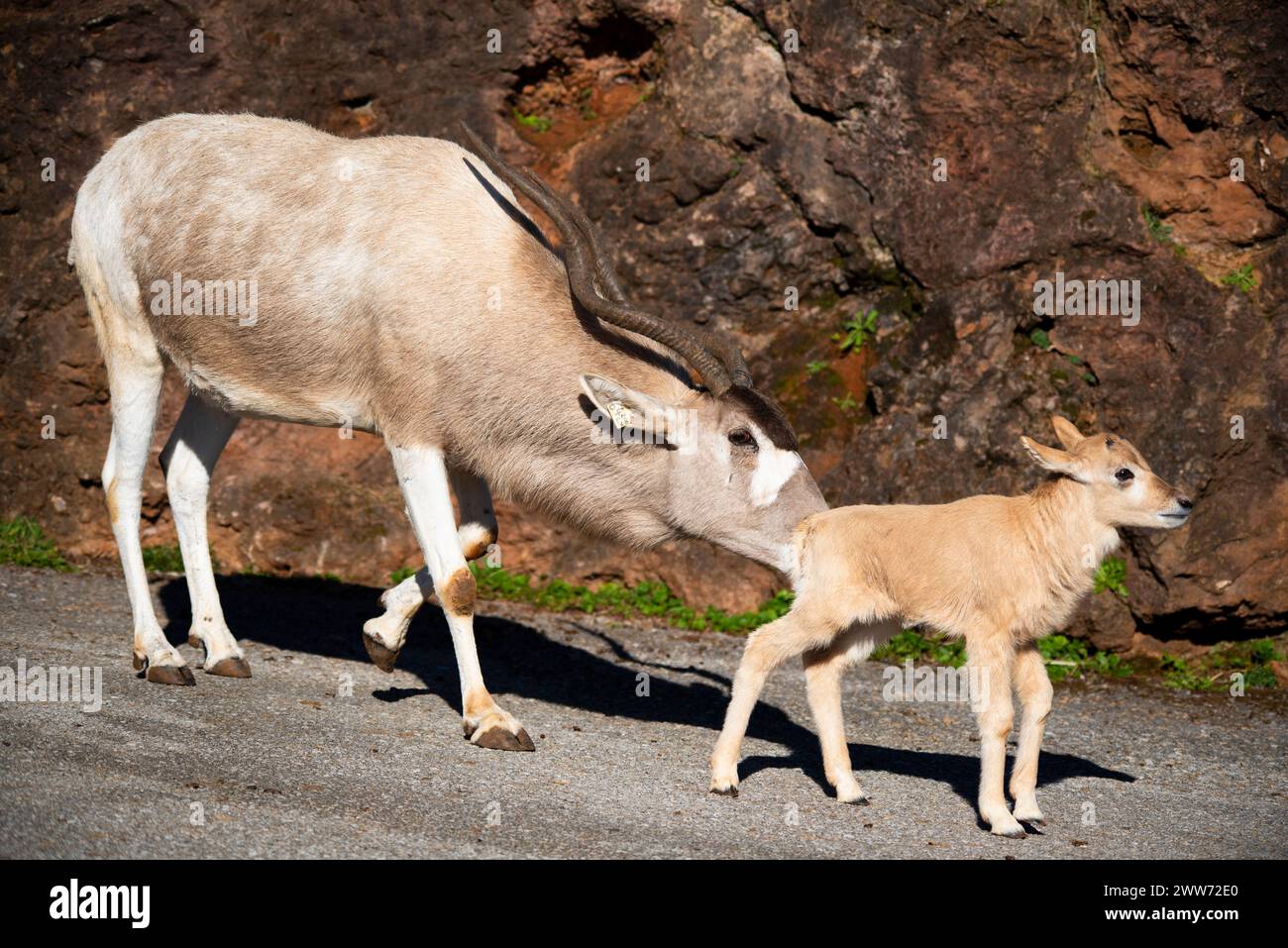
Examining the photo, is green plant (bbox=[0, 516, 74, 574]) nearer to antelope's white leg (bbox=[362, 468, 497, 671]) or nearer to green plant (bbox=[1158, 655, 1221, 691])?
antelope's white leg (bbox=[362, 468, 497, 671])

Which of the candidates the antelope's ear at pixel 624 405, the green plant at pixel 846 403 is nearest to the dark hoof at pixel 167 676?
the antelope's ear at pixel 624 405

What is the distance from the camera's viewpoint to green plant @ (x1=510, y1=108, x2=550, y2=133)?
1243 centimetres

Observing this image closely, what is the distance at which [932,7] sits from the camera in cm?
1138

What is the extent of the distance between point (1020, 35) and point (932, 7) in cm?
71

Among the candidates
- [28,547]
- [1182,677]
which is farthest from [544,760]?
[28,547]

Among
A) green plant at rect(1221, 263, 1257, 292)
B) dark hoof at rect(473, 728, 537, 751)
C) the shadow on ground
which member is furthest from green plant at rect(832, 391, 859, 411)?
dark hoof at rect(473, 728, 537, 751)

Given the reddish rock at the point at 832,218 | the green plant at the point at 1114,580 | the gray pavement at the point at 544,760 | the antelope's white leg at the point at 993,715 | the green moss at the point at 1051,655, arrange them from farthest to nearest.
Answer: the reddish rock at the point at 832,218 → the green plant at the point at 1114,580 → the green moss at the point at 1051,655 → the antelope's white leg at the point at 993,715 → the gray pavement at the point at 544,760

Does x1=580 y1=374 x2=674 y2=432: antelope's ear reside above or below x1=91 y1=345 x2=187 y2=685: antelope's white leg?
above

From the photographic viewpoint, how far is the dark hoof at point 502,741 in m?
7.48

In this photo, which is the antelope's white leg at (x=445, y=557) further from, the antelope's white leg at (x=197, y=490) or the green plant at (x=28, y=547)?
the green plant at (x=28, y=547)

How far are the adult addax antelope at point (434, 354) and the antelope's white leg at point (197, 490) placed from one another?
0.43 ft

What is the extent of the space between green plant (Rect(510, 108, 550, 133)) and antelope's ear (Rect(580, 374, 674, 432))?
540 cm

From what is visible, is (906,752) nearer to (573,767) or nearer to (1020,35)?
(573,767)

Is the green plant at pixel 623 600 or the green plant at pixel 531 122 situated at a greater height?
the green plant at pixel 531 122
